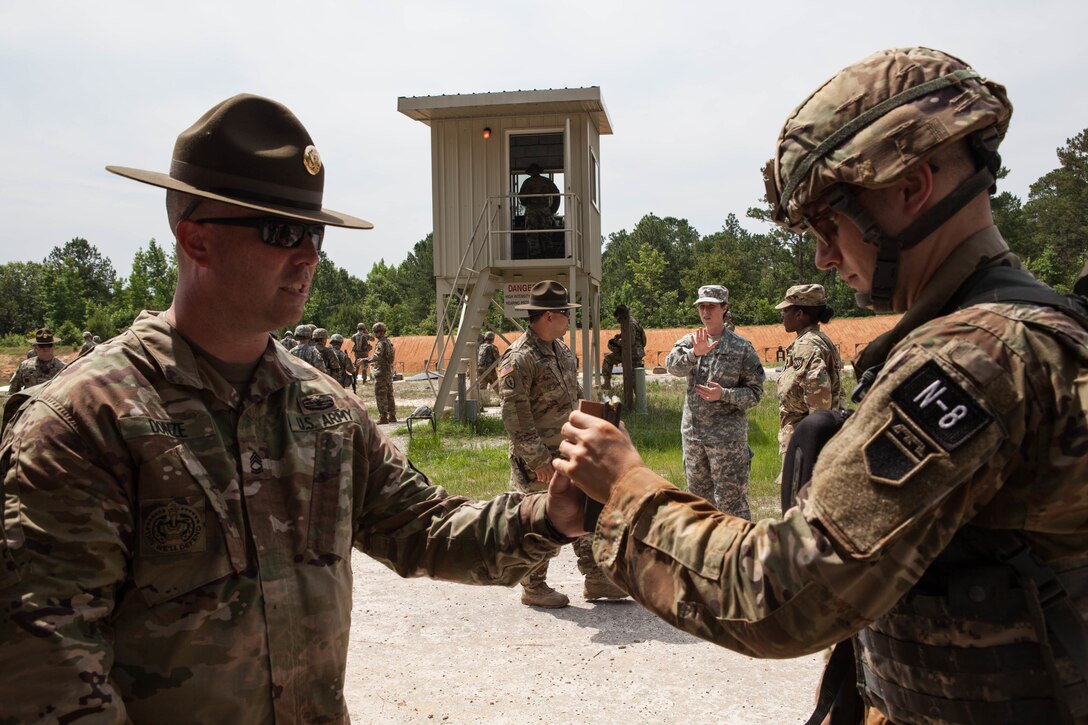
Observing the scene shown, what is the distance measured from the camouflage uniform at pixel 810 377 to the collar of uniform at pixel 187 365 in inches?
231

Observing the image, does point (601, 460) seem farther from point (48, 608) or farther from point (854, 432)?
point (48, 608)

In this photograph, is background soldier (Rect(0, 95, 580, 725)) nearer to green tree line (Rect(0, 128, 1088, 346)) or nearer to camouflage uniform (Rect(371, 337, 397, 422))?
camouflage uniform (Rect(371, 337, 397, 422))

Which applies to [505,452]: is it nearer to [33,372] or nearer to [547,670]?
[33,372]

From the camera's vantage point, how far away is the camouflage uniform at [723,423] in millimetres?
7516

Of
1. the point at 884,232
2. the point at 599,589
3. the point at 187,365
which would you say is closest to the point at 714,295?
the point at 599,589

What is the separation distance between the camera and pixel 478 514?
98.7 inches

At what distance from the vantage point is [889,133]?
1.75m

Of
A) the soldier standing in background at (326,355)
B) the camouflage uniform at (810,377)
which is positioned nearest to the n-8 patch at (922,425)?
the camouflage uniform at (810,377)

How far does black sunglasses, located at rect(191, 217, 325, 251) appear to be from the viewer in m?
2.17

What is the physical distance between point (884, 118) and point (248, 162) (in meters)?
1.52

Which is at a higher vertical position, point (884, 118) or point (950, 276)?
point (884, 118)

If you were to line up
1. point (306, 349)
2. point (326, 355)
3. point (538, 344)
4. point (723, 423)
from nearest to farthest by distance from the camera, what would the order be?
point (538, 344), point (723, 423), point (306, 349), point (326, 355)

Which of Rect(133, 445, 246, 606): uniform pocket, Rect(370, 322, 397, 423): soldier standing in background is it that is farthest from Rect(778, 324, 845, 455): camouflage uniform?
Rect(370, 322, 397, 423): soldier standing in background

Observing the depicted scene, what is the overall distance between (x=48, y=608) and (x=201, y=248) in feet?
3.06
